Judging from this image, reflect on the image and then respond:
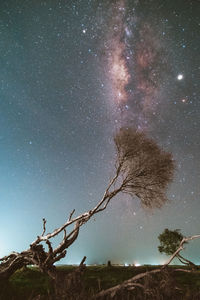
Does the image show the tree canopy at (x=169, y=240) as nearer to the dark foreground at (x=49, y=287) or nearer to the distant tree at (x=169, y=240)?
the distant tree at (x=169, y=240)

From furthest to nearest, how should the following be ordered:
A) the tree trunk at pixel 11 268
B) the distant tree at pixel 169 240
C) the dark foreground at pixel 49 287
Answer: the distant tree at pixel 169 240
the tree trunk at pixel 11 268
the dark foreground at pixel 49 287

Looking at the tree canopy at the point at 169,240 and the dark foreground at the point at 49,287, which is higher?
the tree canopy at the point at 169,240

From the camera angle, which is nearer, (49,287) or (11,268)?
(49,287)

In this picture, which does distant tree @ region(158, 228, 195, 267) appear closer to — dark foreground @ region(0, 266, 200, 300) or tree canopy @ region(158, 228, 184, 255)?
tree canopy @ region(158, 228, 184, 255)

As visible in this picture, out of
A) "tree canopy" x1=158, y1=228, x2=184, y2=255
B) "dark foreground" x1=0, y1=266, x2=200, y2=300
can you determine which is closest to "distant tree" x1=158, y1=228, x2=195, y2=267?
"tree canopy" x1=158, y1=228, x2=184, y2=255

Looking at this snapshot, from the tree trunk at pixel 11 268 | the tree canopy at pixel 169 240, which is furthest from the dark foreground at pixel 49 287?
the tree canopy at pixel 169 240

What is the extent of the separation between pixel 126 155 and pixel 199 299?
35.4 ft

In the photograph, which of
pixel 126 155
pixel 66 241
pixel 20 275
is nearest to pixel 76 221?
pixel 66 241

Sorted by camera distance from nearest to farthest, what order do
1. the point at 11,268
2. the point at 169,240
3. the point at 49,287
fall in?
the point at 49,287
the point at 11,268
the point at 169,240

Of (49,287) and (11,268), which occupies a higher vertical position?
(11,268)

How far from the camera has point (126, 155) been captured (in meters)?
16.6

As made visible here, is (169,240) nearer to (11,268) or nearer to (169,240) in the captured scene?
(169,240)

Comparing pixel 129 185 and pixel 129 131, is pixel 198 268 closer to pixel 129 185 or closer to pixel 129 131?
pixel 129 185

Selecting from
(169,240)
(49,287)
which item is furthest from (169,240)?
(49,287)
